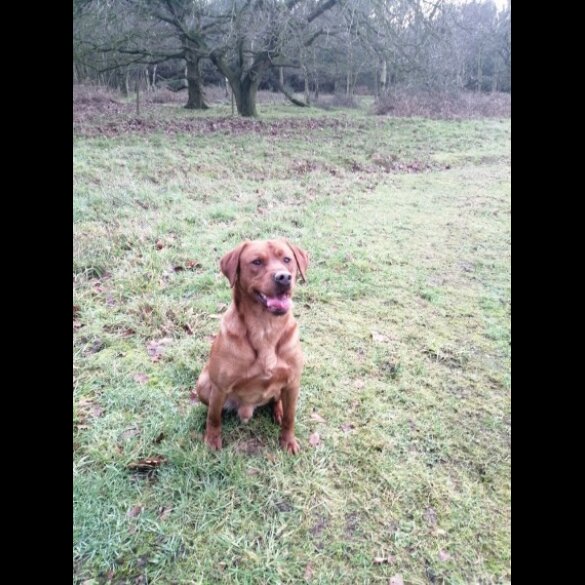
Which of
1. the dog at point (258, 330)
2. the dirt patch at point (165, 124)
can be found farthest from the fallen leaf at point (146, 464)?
the dirt patch at point (165, 124)

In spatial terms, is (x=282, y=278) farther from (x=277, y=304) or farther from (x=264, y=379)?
(x=264, y=379)

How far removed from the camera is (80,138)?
33.9ft

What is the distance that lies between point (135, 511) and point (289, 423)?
39.3 inches

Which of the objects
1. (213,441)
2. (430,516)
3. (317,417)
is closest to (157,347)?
(213,441)

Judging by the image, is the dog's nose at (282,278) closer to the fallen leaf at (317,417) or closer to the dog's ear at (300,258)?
the dog's ear at (300,258)

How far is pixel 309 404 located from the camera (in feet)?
10.4

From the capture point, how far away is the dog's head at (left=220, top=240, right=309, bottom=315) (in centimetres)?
232

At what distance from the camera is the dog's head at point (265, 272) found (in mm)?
2322

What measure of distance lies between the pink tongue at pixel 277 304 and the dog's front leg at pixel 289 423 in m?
0.58

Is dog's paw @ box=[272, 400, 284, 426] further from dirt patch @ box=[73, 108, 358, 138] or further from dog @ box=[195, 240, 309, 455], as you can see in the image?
dirt patch @ box=[73, 108, 358, 138]

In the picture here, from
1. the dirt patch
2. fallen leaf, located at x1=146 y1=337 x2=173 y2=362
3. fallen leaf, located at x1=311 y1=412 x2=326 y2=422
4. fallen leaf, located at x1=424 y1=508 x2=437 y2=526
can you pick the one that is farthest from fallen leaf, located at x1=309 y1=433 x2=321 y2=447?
the dirt patch
